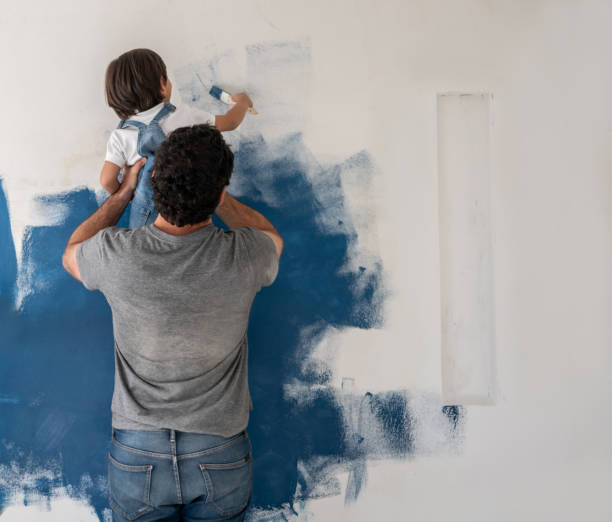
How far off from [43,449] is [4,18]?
1448 millimetres

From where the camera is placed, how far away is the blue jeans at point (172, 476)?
48.5 inches

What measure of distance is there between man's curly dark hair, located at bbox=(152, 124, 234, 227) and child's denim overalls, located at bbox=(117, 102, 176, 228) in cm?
20

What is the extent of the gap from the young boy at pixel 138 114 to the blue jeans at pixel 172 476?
0.61m

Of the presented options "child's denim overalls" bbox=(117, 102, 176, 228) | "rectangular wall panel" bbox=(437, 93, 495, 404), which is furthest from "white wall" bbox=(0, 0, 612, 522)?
"child's denim overalls" bbox=(117, 102, 176, 228)

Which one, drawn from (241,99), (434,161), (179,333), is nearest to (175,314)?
(179,333)

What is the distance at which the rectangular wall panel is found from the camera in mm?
1723

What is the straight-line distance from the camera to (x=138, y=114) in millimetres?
1475

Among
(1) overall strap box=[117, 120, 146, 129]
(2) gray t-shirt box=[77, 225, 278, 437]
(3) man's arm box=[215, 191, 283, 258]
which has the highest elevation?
(1) overall strap box=[117, 120, 146, 129]

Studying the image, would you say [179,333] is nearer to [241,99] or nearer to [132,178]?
[132,178]

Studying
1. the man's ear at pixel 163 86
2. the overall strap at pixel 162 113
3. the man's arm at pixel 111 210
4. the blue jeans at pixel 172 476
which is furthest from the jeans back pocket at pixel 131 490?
the man's ear at pixel 163 86

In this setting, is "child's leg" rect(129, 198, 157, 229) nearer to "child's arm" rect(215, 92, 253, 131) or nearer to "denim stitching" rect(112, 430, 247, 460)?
"child's arm" rect(215, 92, 253, 131)

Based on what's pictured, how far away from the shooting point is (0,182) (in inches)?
66.1

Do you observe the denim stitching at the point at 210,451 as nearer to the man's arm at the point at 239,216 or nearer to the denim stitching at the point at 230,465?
the denim stitching at the point at 230,465

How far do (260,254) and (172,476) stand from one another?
1.94 ft
